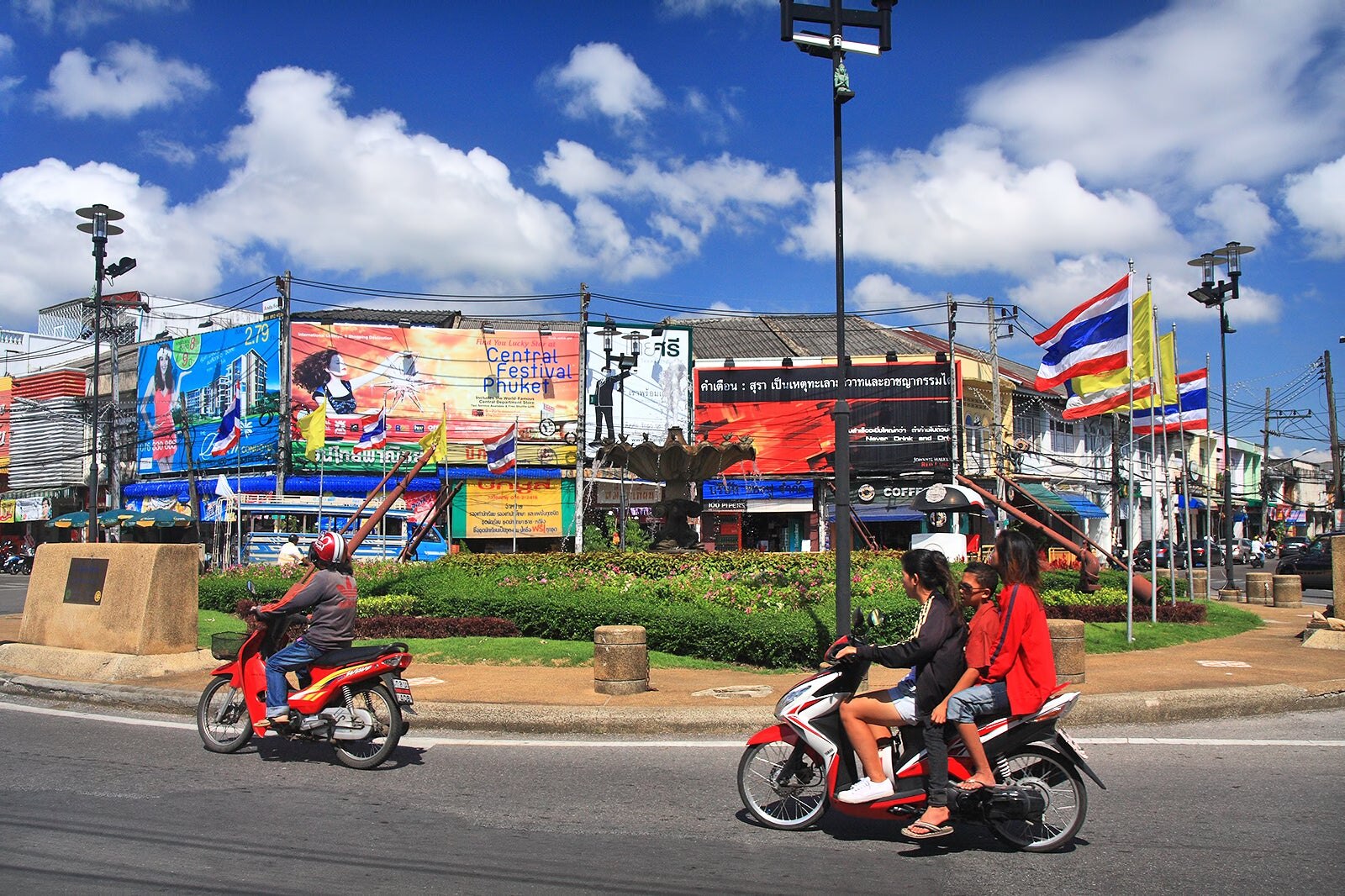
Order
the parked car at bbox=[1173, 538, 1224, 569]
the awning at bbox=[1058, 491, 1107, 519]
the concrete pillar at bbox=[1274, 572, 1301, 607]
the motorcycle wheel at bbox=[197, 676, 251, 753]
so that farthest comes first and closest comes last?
the parked car at bbox=[1173, 538, 1224, 569], the awning at bbox=[1058, 491, 1107, 519], the concrete pillar at bbox=[1274, 572, 1301, 607], the motorcycle wheel at bbox=[197, 676, 251, 753]

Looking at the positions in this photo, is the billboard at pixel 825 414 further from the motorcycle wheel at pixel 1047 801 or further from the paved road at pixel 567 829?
the motorcycle wheel at pixel 1047 801

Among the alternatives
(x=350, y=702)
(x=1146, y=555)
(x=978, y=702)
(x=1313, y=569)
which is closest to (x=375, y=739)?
(x=350, y=702)

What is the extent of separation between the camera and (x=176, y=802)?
247 inches

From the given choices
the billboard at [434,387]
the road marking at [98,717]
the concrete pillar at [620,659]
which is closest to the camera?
the road marking at [98,717]

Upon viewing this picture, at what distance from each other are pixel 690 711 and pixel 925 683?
142 inches

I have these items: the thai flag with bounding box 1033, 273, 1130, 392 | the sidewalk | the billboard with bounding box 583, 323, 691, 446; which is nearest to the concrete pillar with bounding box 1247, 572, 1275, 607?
the thai flag with bounding box 1033, 273, 1130, 392

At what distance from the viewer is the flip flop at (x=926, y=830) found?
524cm

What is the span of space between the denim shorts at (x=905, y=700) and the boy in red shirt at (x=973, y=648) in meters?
0.11

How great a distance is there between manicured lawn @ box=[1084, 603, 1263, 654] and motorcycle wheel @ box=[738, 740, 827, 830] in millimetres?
8799

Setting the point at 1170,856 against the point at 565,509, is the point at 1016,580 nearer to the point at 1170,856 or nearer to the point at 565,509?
the point at 1170,856

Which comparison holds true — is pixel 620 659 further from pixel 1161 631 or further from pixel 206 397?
pixel 206 397

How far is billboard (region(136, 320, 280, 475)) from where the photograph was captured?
35875 millimetres

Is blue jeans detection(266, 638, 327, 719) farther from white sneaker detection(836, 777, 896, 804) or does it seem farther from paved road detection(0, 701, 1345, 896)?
white sneaker detection(836, 777, 896, 804)

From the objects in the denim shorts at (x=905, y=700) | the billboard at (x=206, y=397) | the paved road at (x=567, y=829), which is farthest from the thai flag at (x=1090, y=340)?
the billboard at (x=206, y=397)
